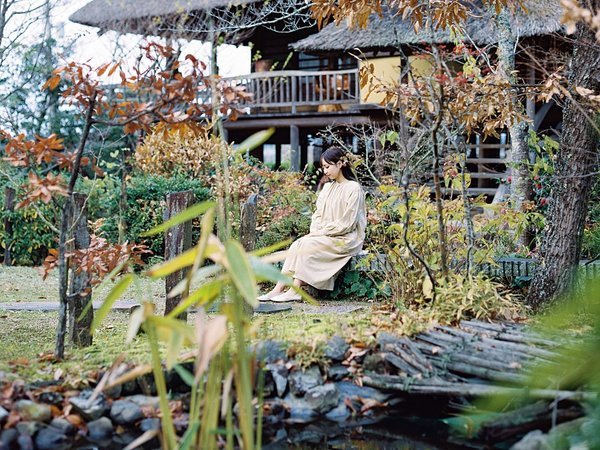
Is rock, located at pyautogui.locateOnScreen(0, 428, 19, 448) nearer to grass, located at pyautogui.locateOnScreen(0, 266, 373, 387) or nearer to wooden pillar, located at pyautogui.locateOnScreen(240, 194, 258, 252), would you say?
grass, located at pyautogui.locateOnScreen(0, 266, 373, 387)

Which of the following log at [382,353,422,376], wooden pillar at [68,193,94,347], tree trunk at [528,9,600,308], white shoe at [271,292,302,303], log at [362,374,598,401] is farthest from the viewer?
white shoe at [271,292,302,303]

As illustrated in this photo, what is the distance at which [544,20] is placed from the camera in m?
12.5

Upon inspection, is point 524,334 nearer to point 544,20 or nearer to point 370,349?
point 370,349

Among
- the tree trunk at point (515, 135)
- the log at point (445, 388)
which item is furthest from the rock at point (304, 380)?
the tree trunk at point (515, 135)

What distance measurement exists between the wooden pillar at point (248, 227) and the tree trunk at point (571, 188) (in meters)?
2.29

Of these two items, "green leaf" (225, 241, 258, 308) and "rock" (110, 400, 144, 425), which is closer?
"green leaf" (225, 241, 258, 308)

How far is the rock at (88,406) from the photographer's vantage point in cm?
406

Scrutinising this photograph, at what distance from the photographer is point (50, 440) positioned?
12.9 ft

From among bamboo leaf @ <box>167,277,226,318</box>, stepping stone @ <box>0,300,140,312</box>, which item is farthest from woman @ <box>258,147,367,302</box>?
bamboo leaf @ <box>167,277,226,318</box>

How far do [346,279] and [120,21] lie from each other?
1099 centimetres

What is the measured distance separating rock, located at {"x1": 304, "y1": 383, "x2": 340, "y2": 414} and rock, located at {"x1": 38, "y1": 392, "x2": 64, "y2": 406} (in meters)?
1.36

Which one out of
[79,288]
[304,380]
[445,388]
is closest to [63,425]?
[79,288]

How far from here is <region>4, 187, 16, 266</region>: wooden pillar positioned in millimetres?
11711

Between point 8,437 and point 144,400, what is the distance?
0.73 m
